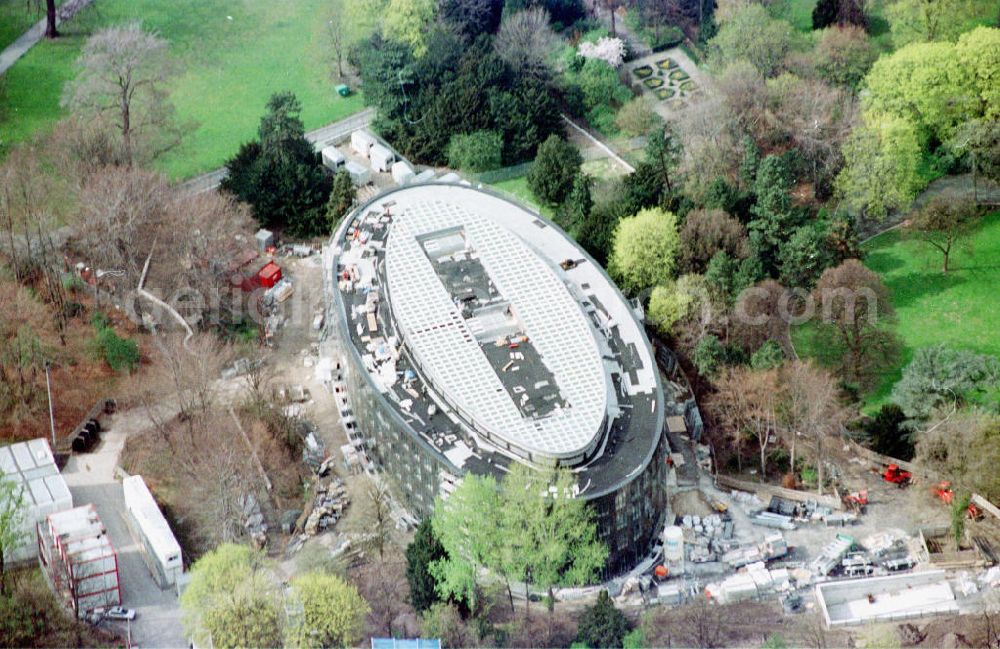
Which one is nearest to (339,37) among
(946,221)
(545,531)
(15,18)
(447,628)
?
(15,18)

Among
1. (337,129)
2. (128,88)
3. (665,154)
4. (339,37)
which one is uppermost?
(128,88)

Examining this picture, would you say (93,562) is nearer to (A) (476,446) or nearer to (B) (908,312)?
(A) (476,446)

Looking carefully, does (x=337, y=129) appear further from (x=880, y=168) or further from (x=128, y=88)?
(x=880, y=168)

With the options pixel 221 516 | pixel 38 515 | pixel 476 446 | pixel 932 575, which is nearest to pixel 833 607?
pixel 932 575

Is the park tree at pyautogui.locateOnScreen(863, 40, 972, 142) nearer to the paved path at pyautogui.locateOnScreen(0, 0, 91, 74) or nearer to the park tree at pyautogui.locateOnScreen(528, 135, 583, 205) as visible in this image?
the park tree at pyautogui.locateOnScreen(528, 135, 583, 205)

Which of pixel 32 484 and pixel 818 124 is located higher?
pixel 818 124

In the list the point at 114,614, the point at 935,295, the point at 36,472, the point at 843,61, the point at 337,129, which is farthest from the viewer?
the point at 337,129
